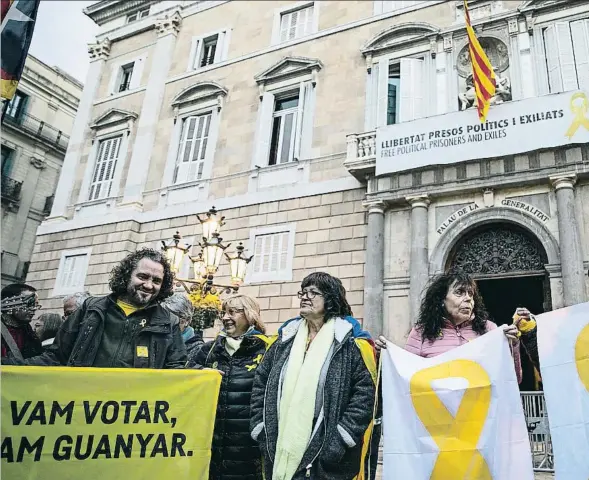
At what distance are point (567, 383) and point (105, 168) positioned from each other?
15.0m

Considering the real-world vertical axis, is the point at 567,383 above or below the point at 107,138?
below

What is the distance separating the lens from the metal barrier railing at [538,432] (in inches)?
261

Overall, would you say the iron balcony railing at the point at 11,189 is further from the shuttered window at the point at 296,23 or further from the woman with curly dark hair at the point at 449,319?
the woman with curly dark hair at the point at 449,319

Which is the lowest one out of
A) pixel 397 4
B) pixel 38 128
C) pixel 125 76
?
pixel 397 4

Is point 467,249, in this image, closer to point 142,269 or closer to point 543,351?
point 543,351

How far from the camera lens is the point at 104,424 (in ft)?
10.2

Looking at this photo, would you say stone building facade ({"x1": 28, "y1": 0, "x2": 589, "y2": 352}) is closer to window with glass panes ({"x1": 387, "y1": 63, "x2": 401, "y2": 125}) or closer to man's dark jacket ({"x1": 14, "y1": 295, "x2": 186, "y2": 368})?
window with glass panes ({"x1": 387, "y1": 63, "x2": 401, "y2": 125})

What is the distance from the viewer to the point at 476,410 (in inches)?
125

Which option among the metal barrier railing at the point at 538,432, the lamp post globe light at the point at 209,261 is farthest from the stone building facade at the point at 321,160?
the lamp post globe light at the point at 209,261

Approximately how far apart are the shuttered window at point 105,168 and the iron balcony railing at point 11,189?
30.4ft

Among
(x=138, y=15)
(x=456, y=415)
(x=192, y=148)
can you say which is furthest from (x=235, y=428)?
(x=138, y=15)

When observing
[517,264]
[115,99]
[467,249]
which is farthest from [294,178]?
[115,99]

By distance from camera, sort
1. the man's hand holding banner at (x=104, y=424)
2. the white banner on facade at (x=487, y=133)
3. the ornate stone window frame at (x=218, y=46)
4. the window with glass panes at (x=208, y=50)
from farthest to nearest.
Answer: the window with glass panes at (x=208, y=50) → the ornate stone window frame at (x=218, y=46) → the white banner on facade at (x=487, y=133) → the man's hand holding banner at (x=104, y=424)

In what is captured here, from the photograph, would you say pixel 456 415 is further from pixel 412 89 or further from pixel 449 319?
pixel 412 89
